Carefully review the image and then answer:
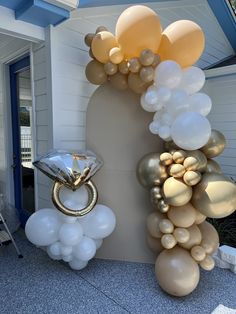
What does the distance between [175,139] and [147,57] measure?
2.47 ft

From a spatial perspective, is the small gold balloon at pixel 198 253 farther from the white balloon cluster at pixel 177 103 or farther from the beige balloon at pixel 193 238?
the white balloon cluster at pixel 177 103

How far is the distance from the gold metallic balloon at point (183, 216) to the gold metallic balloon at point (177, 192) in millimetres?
99

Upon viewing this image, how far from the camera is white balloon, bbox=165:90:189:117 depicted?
2236mm

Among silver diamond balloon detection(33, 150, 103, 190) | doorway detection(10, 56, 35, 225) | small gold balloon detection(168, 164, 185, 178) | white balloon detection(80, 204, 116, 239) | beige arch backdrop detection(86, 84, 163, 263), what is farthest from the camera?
doorway detection(10, 56, 35, 225)

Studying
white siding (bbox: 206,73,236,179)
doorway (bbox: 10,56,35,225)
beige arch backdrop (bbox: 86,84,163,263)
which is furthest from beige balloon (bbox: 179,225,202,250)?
white siding (bbox: 206,73,236,179)

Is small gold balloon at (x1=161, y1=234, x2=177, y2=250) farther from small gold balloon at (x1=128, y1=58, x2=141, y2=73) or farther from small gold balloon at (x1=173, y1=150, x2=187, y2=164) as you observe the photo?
small gold balloon at (x1=128, y1=58, x2=141, y2=73)

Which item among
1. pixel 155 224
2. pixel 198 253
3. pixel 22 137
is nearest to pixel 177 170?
pixel 155 224

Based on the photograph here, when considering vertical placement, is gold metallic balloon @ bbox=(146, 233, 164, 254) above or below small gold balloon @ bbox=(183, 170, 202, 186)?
below

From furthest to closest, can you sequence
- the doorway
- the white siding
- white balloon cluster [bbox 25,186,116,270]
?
the white siding < the doorway < white balloon cluster [bbox 25,186,116,270]

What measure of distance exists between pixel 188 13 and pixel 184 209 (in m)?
3.59

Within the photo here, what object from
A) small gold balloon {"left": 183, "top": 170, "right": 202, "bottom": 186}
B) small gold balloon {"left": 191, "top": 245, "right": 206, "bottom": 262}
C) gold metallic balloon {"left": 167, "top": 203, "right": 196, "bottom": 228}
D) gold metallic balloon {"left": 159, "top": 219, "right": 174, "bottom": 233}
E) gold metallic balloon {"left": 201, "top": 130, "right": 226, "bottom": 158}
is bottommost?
small gold balloon {"left": 191, "top": 245, "right": 206, "bottom": 262}

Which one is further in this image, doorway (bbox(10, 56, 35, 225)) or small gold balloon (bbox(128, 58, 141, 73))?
doorway (bbox(10, 56, 35, 225))

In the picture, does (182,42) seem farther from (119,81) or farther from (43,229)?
(43,229)

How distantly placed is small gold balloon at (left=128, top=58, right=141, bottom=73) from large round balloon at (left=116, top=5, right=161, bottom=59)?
82 mm
